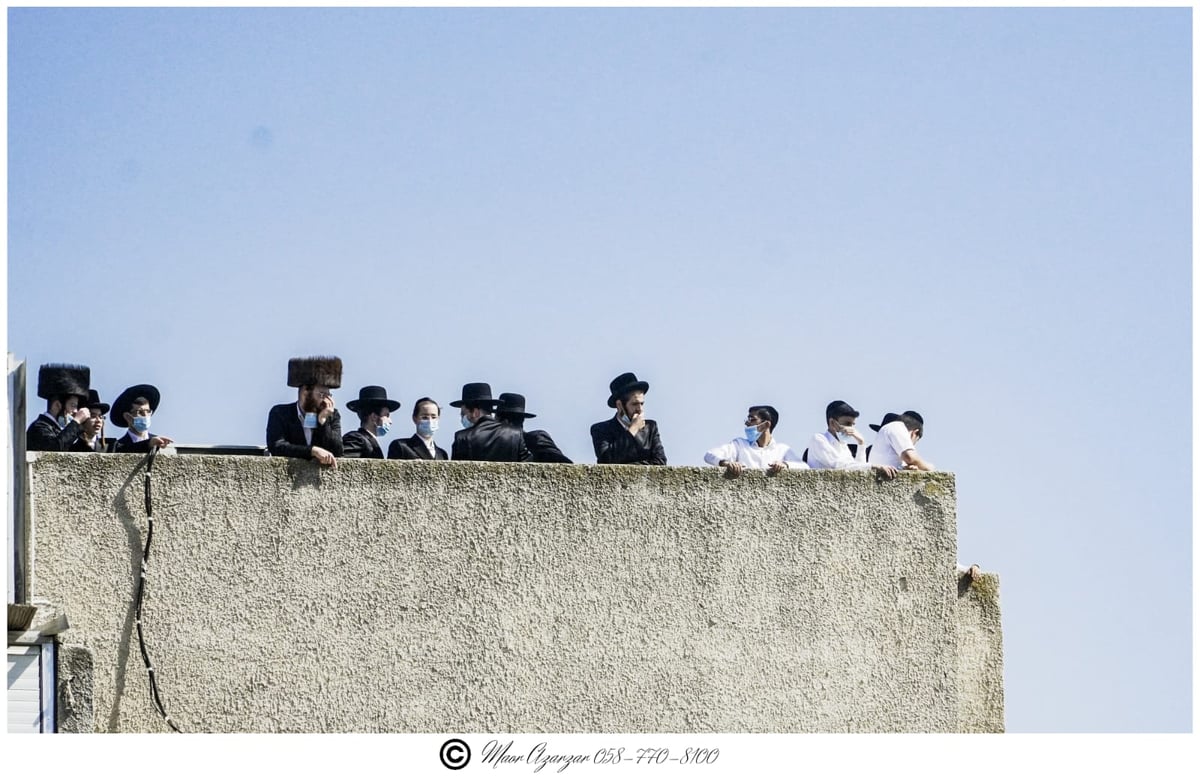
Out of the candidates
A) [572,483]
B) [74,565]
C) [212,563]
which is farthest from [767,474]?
[74,565]

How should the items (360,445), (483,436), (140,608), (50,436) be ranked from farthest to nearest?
1. (483,436)
2. (360,445)
3. (50,436)
4. (140,608)

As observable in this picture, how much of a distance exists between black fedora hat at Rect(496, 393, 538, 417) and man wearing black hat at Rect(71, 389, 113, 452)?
2.67 metres

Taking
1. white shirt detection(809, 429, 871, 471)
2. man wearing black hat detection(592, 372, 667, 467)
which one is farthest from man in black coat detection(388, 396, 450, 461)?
white shirt detection(809, 429, 871, 471)

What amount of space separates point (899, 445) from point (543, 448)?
2555 mm

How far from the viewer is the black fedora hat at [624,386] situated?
534 inches

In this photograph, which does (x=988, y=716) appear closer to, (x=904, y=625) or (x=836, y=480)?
(x=904, y=625)

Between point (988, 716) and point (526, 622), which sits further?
point (988, 716)

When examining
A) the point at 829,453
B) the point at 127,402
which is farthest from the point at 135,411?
the point at 829,453

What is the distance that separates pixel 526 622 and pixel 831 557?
6.89 feet

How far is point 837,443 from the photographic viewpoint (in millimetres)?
14195

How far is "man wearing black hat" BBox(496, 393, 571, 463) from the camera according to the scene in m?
13.3

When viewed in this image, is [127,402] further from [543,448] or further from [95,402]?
[543,448]

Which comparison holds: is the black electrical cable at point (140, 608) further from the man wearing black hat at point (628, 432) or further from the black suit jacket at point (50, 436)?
the man wearing black hat at point (628, 432)

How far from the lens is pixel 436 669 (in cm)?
1248
